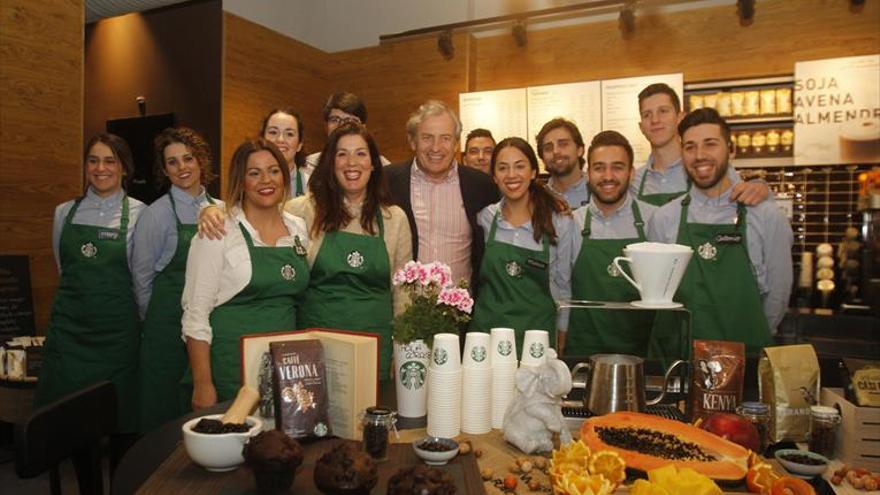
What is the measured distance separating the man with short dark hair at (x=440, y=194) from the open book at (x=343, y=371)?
1.56 m

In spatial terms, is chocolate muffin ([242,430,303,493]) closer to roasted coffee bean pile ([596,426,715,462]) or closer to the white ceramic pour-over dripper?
roasted coffee bean pile ([596,426,715,462])

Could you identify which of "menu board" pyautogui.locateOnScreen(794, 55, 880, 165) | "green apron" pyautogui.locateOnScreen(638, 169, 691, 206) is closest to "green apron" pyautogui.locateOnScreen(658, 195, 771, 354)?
"green apron" pyautogui.locateOnScreen(638, 169, 691, 206)

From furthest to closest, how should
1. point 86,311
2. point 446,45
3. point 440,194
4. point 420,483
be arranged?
1. point 446,45
2. point 86,311
3. point 440,194
4. point 420,483

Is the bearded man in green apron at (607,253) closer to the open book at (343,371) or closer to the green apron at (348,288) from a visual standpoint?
the green apron at (348,288)

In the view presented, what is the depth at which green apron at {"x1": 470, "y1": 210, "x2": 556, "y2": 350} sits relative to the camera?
9.27 ft

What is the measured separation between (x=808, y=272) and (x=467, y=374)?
3.74 m

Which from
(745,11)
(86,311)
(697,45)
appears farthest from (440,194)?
(745,11)

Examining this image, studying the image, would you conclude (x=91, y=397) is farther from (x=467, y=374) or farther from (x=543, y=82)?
(x=543, y=82)

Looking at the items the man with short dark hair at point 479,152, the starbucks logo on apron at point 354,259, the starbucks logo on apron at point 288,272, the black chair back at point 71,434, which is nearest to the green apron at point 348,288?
the starbucks logo on apron at point 354,259

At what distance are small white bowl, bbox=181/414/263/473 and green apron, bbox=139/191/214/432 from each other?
2.12 metres

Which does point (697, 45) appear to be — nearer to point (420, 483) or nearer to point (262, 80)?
point (262, 80)

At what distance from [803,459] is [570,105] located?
172 inches

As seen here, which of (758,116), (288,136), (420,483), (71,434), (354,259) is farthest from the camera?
(758,116)

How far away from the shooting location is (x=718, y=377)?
1.73 meters
